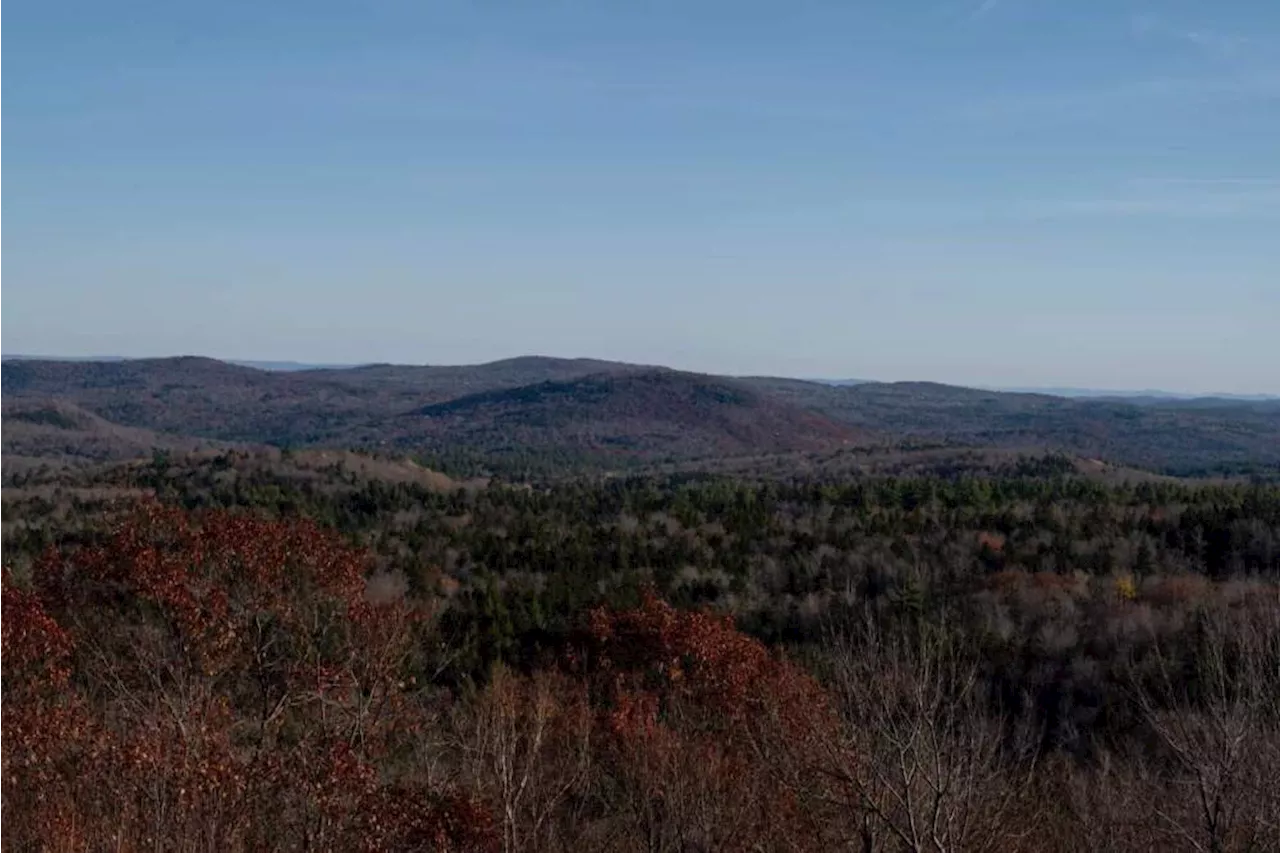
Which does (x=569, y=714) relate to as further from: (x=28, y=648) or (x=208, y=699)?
(x=28, y=648)

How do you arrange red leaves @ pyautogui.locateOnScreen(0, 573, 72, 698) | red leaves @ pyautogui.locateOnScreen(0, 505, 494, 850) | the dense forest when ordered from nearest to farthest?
red leaves @ pyautogui.locateOnScreen(0, 505, 494, 850), the dense forest, red leaves @ pyautogui.locateOnScreen(0, 573, 72, 698)

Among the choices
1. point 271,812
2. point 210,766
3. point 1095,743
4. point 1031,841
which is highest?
point 210,766

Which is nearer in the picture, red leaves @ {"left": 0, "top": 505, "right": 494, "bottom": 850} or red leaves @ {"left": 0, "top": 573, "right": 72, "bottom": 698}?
red leaves @ {"left": 0, "top": 505, "right": 494, "bottom": 850}

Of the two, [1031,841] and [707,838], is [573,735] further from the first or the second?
[1031,841]

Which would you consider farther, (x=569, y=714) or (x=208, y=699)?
(x=569, y=714)

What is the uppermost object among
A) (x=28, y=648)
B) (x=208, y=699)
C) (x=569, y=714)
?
(x=28, y=648)

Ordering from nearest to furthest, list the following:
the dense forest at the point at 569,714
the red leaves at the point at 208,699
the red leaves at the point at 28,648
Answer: the red leaves at the point at 208,699 < the dense forest at the point at 569,714 < the red leaves at the point at 28,648

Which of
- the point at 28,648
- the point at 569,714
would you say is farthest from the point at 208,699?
the point at 569,714

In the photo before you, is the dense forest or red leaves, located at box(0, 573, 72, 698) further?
red leaves, located at box(0, 573, 72, 698)

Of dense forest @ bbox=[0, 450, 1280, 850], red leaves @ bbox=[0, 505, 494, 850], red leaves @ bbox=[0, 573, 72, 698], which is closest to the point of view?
red leaves @ bbox=[0, 505, 494, 850]

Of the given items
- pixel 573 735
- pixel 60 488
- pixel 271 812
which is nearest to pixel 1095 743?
pixel 573 735

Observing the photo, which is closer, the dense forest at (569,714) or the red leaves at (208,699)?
the red leaves at (208,699)
